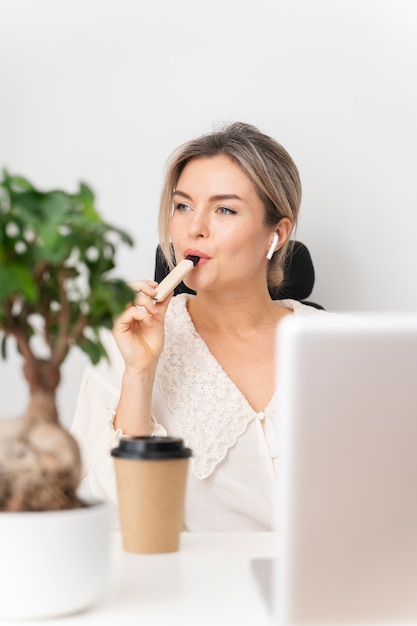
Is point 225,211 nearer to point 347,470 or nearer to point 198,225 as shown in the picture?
point 198,225

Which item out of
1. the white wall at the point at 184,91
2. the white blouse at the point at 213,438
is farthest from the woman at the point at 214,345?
the white wall at the point at 184,91

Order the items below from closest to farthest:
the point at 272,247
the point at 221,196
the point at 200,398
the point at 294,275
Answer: the point at 200,398 → the point at 221,196 → the point at 272,247 → the point at 294,275

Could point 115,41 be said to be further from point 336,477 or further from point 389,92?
point 336,477

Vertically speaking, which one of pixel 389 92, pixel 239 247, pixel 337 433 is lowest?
pixel 337 433

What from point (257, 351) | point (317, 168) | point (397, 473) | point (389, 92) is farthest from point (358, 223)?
point (397, 473)

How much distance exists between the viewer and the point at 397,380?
77 centimetres

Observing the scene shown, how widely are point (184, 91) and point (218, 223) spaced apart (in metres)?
0.54

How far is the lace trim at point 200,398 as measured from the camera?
6.55ft

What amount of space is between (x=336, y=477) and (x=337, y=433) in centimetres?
4

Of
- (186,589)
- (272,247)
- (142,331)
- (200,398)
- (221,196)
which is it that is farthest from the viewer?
(272,247)

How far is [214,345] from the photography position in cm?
224

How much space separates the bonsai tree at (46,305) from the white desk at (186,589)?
117mm

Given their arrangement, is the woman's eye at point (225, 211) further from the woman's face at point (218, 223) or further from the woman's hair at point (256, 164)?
the woman's hair at point (256, 164)

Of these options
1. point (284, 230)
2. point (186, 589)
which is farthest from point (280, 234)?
point (186, 589)
